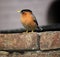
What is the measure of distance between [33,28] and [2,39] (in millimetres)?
500

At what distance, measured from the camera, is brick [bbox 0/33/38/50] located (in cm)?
211

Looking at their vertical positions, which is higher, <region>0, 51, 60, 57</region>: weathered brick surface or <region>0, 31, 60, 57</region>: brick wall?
<region>0, 31, 60, 57</region>: brick wall

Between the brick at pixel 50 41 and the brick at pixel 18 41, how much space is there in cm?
4

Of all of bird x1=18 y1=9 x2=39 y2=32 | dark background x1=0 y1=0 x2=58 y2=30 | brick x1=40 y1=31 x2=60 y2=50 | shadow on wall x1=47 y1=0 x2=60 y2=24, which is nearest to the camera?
brick x1=40 y1=31 x2=60 y2=50

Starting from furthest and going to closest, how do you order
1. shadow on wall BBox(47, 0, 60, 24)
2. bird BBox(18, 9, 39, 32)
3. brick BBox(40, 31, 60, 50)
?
shadow on wall BBox(47, 0, 60, 24) < bird BBox(18, 9, 39, 32) < brick BBox(40, 31, 60, 50)

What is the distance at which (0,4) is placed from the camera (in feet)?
14.3

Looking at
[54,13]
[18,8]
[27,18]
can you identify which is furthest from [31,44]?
[54,13]

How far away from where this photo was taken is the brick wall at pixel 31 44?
6.87 ft

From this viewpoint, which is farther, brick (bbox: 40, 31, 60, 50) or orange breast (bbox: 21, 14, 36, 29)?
orange breast (bbox: 21, 14, 36, 29)

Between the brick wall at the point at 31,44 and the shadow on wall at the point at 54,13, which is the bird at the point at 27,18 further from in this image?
the shadow on wall at the point at 54,13

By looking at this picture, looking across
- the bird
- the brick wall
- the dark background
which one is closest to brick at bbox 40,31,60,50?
the brick wall

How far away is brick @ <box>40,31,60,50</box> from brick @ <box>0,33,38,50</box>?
43mm

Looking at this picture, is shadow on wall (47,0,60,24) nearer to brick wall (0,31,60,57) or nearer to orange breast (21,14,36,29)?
orange breast (21,14,36,29)

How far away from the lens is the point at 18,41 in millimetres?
2117
